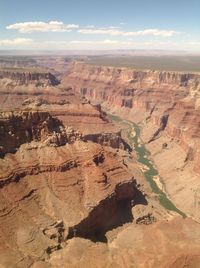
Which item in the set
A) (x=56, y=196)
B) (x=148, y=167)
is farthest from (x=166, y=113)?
(x=56, y=196)

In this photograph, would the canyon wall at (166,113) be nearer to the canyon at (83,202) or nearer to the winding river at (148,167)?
the canyon at (83,202)

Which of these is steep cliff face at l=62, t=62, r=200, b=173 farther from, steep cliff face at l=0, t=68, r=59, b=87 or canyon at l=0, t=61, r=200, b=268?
steep cliff face at l=0, t=68, r=59, b=87

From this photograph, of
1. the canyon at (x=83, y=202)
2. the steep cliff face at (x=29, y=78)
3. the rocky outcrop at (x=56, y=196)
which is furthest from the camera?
the steep cliff face at (x=29, y=78)

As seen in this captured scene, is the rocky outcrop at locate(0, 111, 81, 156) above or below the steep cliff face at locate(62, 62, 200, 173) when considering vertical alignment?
above

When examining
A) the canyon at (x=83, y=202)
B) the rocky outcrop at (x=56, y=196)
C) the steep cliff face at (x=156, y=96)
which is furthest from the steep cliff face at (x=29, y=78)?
the rocky outcrop at (x=56, y=196)

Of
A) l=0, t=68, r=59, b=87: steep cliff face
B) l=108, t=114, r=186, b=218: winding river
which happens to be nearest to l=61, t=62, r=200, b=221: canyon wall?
l=108, t=114, r=186, b=218: winding river

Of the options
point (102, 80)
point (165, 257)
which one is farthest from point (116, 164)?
point (102, 80)

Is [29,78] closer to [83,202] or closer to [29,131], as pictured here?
[29,131]

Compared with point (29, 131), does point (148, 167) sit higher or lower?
lower
